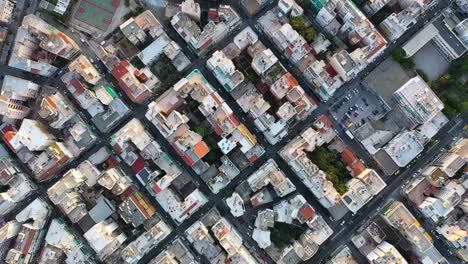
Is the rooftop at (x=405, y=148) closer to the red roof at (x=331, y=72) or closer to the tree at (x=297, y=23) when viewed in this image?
the red roof at (x=331, y=72)

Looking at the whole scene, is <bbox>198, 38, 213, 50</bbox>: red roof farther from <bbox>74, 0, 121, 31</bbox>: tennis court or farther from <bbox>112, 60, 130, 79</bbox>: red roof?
<bbox>74, 0, 121, 31</bbox>: tennis court

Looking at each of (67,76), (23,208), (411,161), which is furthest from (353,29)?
(23,208)

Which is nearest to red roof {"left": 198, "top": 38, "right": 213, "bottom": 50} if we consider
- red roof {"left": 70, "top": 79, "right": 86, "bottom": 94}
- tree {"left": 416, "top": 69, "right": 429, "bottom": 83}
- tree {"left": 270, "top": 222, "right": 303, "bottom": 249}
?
red roof {"left": 70, "top": 79, "right": 86, "bottom": 94}

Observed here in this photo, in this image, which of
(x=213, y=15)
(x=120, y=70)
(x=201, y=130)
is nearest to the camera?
(x=120, y=70)

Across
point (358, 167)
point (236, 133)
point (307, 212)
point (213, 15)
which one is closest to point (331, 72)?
point (358, 167)

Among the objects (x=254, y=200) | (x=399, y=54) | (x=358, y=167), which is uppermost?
(x=399, y=54)

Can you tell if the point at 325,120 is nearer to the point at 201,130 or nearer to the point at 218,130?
the point at 218,130
